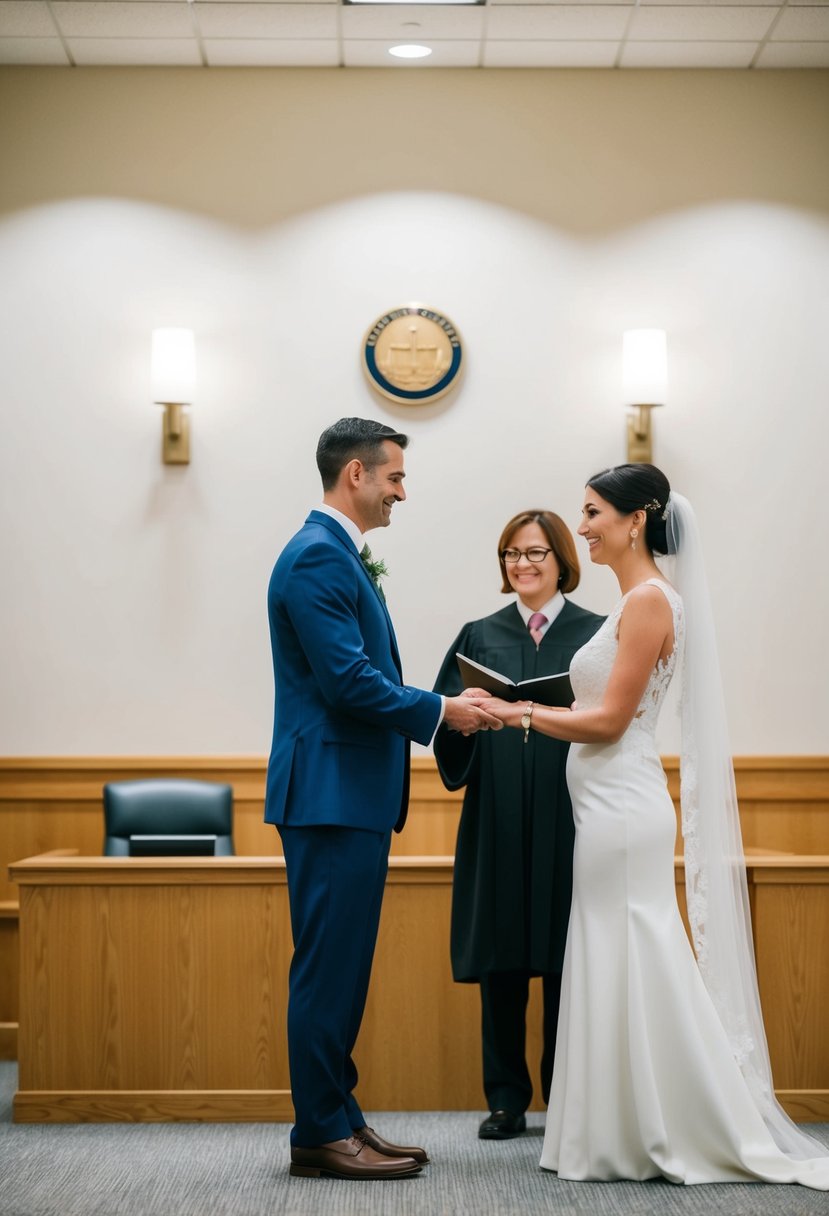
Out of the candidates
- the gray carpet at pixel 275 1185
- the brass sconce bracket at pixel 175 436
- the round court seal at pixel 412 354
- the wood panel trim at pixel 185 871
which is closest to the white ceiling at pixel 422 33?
the round court seal at pixel 412 354

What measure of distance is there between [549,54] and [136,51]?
164 cm

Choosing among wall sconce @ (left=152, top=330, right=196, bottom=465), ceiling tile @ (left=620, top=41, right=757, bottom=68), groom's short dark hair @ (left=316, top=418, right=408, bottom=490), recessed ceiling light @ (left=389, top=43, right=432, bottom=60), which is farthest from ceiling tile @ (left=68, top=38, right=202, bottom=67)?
groom's short dark hair @ (left=316, top=418, right=408, bottom=490)

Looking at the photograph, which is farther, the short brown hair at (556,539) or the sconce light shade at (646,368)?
the sconce light shade at (646,368)

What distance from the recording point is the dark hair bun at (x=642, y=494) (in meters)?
3.42

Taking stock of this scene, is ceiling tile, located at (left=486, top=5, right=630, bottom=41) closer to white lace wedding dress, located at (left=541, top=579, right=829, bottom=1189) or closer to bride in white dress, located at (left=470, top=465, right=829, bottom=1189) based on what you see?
bride in white dress, located at (left=470, top=465, right=829, bottom=1189)

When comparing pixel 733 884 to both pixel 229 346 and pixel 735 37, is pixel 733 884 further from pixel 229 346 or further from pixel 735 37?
pixel 735 37

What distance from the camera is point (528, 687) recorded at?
3.38 metres

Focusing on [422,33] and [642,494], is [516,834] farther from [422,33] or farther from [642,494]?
[422,33]

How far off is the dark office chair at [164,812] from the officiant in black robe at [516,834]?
3.75ft

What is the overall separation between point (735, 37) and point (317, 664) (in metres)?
3.36

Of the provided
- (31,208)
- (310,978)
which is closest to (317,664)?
(310,978)


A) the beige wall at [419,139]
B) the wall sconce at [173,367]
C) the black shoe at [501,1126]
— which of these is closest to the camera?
the black shoe at [501,1126]

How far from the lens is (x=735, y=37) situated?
5.01 m

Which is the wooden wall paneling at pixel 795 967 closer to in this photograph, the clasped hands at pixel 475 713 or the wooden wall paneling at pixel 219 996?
the wooden wall paneling at pixel 219 996
